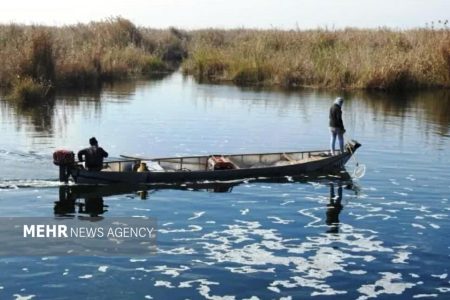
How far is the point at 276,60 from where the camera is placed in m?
49.8

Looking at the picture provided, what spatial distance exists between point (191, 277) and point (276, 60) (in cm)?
3926

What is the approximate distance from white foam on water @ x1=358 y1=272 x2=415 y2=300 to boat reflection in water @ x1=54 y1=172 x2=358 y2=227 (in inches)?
116

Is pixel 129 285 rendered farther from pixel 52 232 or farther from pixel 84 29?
pixel 84 29

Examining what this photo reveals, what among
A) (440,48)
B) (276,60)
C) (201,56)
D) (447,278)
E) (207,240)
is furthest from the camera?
(201,56)

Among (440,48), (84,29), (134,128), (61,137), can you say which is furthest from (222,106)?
(84,29)

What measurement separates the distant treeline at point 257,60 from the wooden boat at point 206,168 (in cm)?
1728

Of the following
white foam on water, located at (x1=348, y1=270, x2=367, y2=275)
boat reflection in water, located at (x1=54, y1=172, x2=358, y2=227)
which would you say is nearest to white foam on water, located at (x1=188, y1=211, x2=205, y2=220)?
boat reflection in water, located at (x1=54, y1=172, x2=358, y2=227)

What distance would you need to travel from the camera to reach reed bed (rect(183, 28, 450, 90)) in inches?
1804

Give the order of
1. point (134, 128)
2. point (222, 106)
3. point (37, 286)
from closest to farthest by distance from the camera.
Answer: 1. point (37, 286)
2. point (134, 128)
3. point (222, 106)

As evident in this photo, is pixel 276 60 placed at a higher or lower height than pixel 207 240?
higher

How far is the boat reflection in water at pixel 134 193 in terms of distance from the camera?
16.0m

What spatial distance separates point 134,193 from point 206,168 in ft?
10.3

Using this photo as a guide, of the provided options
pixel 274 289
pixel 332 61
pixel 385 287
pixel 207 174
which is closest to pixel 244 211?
pixel 207 174

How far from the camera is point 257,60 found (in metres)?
50.7
